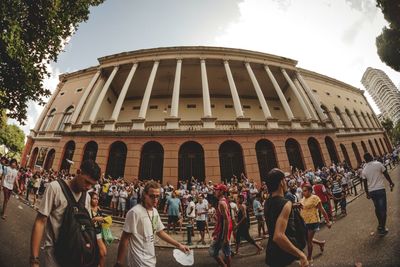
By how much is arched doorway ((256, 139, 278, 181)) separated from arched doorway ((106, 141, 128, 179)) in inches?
418

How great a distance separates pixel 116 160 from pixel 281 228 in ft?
51.3

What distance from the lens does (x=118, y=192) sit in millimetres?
11500

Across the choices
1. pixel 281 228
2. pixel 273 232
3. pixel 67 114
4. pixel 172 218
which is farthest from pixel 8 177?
pixel 67 114

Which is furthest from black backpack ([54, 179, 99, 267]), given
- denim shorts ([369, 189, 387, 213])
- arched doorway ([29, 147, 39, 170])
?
arched doorway ([29, 147, 39, 170])

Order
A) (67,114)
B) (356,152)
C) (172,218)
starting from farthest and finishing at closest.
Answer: (356,152) < (67,114) < (172,218)

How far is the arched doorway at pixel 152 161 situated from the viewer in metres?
15.6

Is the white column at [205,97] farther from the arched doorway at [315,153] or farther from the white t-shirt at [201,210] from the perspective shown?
the arched doorway at [315,153]

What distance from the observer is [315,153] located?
18016 millimetres

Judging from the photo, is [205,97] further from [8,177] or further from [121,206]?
[8,177]

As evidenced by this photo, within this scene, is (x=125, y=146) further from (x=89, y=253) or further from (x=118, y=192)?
(x=89, y=253)


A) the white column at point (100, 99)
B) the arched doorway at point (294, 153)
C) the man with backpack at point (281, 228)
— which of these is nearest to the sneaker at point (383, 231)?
the man with backpack at point (281, 228)

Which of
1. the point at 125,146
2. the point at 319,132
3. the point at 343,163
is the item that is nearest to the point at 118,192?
the point at 125,146

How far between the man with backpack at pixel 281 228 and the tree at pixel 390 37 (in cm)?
1100

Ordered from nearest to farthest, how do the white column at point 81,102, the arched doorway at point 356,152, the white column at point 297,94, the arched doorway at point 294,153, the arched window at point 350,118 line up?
the arched doorway at point 294,153 → the white column at point 81,102 → the white column at point 297,94 → the arched doorway at point 356,152 → the arched window at point 350,118
